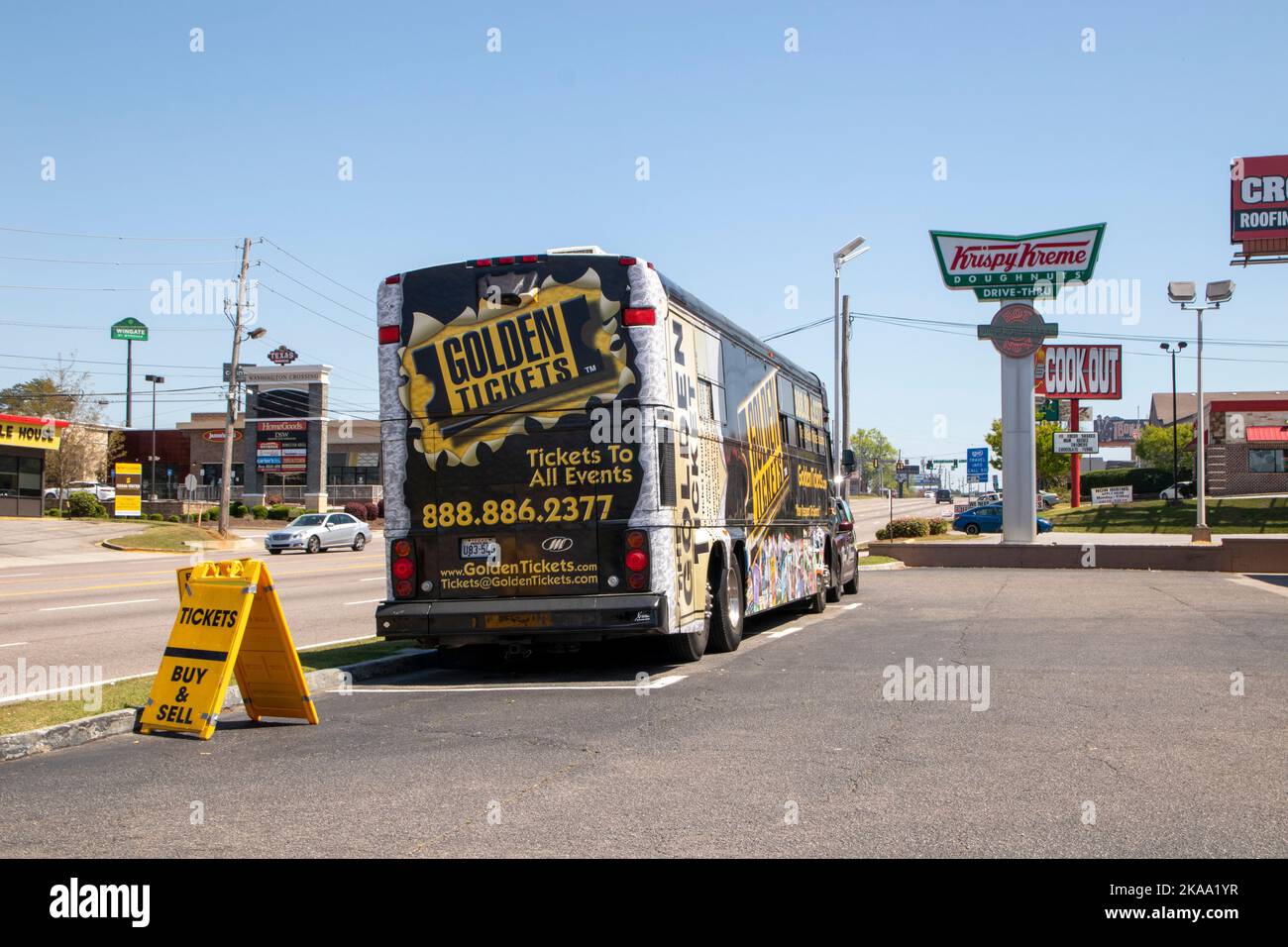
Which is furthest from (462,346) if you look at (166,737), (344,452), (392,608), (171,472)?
(171,472)

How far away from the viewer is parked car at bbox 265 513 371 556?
4350 cm

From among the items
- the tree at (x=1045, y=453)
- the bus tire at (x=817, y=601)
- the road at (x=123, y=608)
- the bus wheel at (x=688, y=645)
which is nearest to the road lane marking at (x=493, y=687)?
the bus wheel at (x=688, y=645)

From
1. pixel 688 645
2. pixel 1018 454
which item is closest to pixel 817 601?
pixel 688 645

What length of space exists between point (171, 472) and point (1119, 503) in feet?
234

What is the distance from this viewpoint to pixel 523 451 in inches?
443

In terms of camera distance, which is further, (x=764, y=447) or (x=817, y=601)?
(x=817, y=601)

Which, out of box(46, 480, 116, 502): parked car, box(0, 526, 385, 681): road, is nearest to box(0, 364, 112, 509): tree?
box(46, 480, 116, 502): parked car

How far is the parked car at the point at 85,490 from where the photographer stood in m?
72.1

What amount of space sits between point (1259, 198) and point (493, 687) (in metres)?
46.3

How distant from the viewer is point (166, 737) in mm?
8656

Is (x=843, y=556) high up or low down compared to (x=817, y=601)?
up

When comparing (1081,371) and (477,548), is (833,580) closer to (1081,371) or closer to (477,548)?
(477,548)

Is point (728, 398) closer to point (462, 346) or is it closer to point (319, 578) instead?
point (462, 346)

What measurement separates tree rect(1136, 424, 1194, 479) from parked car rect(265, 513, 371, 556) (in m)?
→ 78.8
